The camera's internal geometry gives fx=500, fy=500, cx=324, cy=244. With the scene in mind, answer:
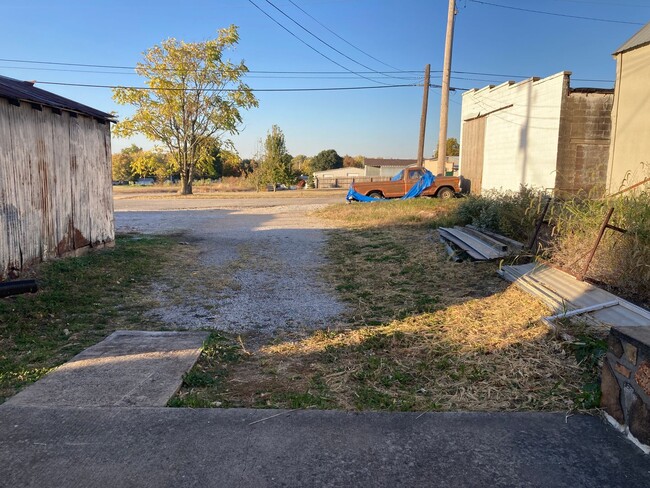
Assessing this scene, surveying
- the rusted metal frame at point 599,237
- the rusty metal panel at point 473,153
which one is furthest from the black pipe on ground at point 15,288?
the rusty metal panel at point 473,153

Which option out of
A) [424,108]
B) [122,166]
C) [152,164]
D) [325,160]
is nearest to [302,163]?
[325,160]

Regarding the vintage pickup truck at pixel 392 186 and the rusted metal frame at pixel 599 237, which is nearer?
the rusted metal frame at pixel 599 237

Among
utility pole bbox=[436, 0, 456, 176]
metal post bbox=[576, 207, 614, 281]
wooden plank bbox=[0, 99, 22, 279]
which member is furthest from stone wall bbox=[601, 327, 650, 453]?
utility pole bbox=[436, 0, 456, 176]

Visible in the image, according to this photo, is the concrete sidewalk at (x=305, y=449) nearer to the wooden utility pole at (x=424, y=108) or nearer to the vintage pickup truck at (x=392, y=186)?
the vintage pickup truck at (x=392, y=186)

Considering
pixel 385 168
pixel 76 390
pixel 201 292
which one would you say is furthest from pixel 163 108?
pixel 385 168

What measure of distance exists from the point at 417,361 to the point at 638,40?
8.88m

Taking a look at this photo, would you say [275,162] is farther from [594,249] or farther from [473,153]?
[594,249]

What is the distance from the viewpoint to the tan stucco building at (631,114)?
948 cm

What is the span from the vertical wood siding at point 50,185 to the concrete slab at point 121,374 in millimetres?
3151

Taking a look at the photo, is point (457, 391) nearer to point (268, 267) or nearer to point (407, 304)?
point (407, 304)

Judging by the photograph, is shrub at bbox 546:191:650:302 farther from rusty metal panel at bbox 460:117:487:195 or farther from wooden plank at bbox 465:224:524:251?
rusty metal panel at bbox 460:117:487:195

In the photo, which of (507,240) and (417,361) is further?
(507,240)

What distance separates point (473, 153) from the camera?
23719 millimetres

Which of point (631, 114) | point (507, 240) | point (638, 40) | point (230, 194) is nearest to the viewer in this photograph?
point (507, 240)
